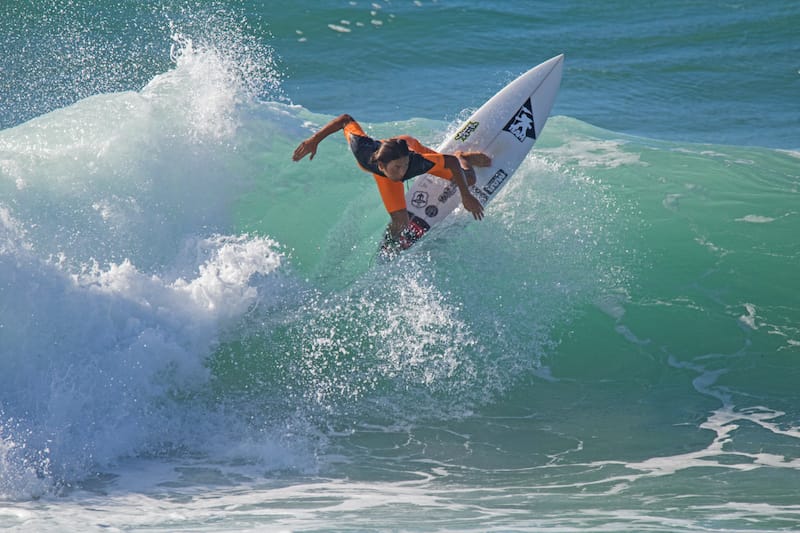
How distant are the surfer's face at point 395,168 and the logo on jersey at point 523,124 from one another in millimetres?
1679

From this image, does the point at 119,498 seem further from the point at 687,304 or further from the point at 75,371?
the point at 687,304

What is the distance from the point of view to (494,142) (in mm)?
7672

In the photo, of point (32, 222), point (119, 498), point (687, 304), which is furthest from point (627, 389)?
point (32, 222)

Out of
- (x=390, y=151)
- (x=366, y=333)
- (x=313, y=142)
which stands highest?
(x=313, y=142)

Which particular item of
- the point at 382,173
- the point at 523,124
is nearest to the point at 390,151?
the point at 382,173

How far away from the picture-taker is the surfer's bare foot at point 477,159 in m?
7.48

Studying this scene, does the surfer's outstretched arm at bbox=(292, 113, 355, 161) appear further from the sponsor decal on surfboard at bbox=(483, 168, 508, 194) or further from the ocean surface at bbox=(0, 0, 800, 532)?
the sponsor decal on surfboard at bbox=(483, 168, 508, 194)

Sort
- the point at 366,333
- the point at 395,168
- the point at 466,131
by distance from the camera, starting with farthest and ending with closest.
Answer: the point at 466,131 → the point at 366,333 → the point at 395,168

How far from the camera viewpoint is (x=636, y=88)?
46.2 feet

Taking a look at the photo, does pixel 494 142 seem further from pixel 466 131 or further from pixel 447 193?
pixel 447 193

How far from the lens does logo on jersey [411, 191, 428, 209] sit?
287 inches

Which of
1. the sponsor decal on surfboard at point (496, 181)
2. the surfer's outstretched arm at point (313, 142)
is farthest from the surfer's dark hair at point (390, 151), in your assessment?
the sponsor decal on surfboard at point (496, 181)

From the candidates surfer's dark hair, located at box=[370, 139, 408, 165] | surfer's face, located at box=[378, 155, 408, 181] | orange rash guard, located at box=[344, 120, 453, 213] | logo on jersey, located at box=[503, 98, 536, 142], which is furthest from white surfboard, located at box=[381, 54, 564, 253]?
surfer's dark hair, located at box=[370, 139, 408, 165]

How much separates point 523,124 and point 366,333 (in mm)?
2437
